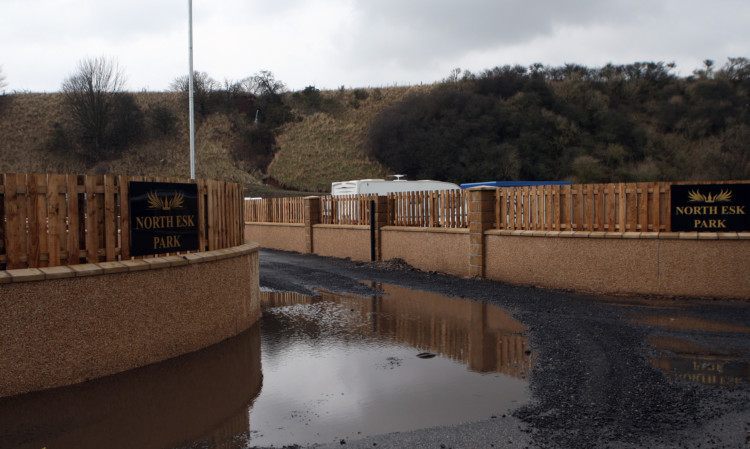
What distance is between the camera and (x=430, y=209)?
14938 millimetres

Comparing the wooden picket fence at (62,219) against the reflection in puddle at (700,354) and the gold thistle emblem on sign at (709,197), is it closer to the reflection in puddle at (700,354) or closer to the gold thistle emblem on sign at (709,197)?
the reflection in puddle at (700,354)

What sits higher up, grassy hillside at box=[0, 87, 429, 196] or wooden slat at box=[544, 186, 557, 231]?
grassy hillside at box=[0, 87, 429, 196]

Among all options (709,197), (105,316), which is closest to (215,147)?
(709,197)

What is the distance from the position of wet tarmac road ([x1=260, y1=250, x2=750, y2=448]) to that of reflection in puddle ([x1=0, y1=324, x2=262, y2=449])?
3.99ft

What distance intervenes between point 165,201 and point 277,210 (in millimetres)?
→ 17899

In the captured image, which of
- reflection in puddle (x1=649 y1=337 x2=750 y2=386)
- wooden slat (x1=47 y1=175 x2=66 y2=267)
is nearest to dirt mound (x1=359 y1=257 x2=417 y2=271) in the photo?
reflection in puddle (x1=649 y1=337 x2=750 y2=386)

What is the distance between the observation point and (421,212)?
15.5 metres

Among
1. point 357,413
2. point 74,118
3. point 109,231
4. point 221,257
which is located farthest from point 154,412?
point 74,118

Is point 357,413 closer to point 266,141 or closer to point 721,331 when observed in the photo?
point 721,331

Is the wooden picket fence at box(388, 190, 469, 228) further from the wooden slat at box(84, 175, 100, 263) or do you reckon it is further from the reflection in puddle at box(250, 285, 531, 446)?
the wooden slat at box(84, 175, 100, 263)

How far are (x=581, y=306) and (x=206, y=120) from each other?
6408 cm

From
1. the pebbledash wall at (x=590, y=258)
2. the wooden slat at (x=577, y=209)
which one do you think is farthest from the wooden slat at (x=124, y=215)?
the wooden slat at (x=577, y=209)

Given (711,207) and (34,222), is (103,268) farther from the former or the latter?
(711,207)

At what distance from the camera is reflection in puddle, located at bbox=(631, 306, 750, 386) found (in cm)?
570
